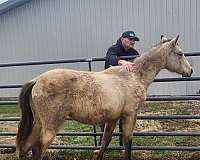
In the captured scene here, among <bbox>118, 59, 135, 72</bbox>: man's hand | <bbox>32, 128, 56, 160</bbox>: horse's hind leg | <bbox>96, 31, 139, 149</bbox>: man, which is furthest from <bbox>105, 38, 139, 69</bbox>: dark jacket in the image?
<bbox>32, 128, 56, 160</bbox>: horse's hind leg

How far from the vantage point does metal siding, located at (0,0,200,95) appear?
14078 millimetres

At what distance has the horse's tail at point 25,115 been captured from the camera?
533cm

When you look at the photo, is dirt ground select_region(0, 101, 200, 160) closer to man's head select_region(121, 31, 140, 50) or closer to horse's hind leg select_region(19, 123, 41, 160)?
horse's hind leg select_region(19, 123, 41, 160)

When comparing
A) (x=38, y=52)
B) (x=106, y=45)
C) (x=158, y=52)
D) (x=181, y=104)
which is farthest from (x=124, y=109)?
(x=38, y=52)

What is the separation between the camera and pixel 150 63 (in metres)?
5.88

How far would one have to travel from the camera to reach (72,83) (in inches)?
204

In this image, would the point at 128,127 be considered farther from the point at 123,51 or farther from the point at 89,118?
the point at 123,51

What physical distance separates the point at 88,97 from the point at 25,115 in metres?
0.88

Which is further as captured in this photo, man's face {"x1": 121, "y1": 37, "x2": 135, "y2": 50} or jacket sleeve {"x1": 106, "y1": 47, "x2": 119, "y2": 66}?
man's face {"x1": 121, "y1": 37, "x2": 135, "y2": 50}

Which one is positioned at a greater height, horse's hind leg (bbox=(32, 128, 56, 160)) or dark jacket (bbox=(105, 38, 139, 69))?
dark jacket (bbox=(105, 38, 139, 69))

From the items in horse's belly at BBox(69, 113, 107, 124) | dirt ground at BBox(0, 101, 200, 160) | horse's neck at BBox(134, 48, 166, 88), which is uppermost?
horse's neck at BBox(134, 48, 166, 88)

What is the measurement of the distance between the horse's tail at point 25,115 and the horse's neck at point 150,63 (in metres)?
1.51

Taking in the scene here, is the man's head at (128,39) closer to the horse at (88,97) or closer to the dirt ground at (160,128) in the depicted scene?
the horse at (88,97)

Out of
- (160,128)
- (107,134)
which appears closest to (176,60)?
(107,134)
